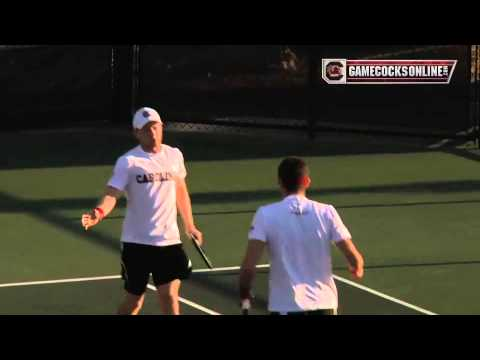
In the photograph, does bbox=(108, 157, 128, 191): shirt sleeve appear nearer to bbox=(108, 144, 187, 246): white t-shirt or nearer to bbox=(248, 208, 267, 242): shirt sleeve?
bbox=(108, 144, 187, 246): white t-shirt

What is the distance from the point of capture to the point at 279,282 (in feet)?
26.8

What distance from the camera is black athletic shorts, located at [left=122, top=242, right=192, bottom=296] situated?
1031 centimetres

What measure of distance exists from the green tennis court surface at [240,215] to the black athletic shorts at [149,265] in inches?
58.9

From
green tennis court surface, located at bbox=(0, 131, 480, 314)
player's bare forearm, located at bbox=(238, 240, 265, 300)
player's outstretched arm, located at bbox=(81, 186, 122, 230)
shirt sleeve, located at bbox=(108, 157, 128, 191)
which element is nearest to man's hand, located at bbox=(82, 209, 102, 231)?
player's outstretched arm, located at bbox=(81, 186, 122, 230)

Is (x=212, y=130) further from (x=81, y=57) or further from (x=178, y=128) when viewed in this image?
(x=81, y=57)

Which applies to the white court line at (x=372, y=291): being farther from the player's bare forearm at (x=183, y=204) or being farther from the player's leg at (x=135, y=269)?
the player's leg at (x=135, y=269)

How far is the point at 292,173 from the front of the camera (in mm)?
8164

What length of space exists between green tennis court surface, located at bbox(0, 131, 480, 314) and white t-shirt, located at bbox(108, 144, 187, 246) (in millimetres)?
1715

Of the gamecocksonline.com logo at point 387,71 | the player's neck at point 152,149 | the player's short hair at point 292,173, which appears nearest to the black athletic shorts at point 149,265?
the player's neck at point 152,149

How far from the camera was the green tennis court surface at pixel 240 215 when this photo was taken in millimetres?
12438

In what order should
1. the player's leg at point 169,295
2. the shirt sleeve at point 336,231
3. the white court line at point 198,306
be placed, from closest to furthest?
the shirt sleeve at point 336,231 → the player's leg at point 169,295 → the white court line at point 198,306

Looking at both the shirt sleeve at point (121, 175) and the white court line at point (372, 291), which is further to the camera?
the white court line at point (372, 291)

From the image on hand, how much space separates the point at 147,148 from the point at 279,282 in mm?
2613

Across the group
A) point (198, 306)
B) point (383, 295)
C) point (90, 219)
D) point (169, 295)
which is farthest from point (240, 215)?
point (90, 219)
